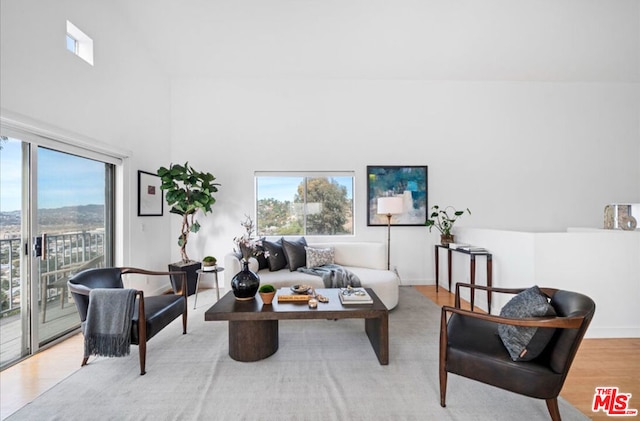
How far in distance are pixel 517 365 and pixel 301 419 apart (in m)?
1.26

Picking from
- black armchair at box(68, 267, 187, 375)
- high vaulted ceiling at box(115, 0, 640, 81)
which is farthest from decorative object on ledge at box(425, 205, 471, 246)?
black armchair at box(68, 267, 187, 375)

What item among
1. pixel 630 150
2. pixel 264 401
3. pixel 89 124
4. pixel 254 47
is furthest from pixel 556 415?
pixel 630 150

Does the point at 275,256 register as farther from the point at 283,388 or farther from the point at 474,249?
the point at 474,249

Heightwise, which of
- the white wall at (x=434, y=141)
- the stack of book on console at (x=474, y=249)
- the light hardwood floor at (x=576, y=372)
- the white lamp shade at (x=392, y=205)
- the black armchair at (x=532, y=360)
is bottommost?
the light hardwood floor at (x=576, y=372)

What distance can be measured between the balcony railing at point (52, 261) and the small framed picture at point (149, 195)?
680mm

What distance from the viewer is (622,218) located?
3127mm

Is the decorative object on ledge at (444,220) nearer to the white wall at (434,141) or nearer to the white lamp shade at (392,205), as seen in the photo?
the white wall at (434,141)

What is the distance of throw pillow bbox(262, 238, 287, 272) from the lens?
365 centimetres

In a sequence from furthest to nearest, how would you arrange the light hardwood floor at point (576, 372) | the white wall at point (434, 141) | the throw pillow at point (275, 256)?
the white wall at point (434, 141), the throw pillow at point (275, 256), the light hardwood floor at point (576, 372)

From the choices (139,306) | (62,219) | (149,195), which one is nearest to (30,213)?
(62,219)

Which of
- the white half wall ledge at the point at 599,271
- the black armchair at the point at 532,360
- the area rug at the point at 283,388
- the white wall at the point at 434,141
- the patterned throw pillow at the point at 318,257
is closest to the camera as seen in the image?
the black armchair at the point at 532,360

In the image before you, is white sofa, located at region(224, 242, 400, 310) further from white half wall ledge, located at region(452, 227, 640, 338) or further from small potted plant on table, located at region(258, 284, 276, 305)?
white half wall ledge, located at region(452, 227, 640, 338)

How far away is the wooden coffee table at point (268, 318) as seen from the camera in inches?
84.7

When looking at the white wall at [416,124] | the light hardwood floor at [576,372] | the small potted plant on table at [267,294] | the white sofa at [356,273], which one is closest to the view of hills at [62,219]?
the white wall at [416,124]
